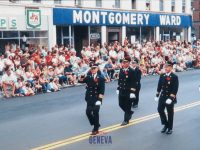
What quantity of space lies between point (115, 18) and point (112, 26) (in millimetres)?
801

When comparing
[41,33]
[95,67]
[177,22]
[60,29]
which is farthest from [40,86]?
[177,22]

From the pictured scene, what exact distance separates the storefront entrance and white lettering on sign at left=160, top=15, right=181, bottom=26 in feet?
35.5

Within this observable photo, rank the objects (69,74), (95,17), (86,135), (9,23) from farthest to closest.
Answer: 1. (95,17)
2. (9,23)
3. (69,74)
4. (86,135)

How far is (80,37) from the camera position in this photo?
29.3 meters

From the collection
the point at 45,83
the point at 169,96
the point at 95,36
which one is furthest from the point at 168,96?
the point at 95,36

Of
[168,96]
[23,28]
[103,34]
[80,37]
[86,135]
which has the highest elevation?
[23,28]

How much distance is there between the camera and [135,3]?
3403cm

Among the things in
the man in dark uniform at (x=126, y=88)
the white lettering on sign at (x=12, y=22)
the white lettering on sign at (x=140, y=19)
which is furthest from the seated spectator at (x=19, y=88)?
the white lettering on sign at (x=140, y=19)

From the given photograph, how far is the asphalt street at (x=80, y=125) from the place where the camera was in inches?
317

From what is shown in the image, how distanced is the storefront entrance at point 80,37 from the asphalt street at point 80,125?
14420 millimetres

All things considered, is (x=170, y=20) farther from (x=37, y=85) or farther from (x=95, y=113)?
(x=95, y=113)

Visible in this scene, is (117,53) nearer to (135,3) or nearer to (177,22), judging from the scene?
(135,3)

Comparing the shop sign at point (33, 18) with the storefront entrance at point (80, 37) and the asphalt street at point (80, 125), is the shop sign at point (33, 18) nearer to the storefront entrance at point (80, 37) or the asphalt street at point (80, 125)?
the storefront entrance at point (80, 37)

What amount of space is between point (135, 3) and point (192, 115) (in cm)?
2471
